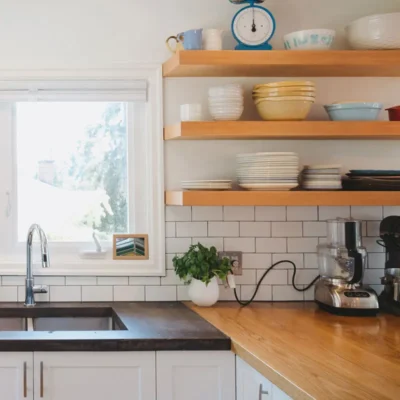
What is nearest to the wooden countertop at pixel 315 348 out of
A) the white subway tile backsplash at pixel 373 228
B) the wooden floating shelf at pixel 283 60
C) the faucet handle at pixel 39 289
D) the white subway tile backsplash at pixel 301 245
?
the white subway tile backsplash at pixel 301 245

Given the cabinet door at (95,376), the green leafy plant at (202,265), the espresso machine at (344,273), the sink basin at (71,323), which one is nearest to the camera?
the cabinet door at (95,376)

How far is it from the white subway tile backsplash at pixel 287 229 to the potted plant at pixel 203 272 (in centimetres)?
33

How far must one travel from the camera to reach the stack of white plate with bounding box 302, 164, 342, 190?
277cm

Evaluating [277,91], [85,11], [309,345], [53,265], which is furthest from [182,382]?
[85,11]

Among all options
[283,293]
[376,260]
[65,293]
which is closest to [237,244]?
[283,293]

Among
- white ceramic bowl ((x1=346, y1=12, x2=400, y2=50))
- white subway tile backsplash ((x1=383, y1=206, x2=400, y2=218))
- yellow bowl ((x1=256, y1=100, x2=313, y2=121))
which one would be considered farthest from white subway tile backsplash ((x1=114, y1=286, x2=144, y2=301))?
white ceramic bowl ((x1=346, y1=12, x2=400, y2=50))

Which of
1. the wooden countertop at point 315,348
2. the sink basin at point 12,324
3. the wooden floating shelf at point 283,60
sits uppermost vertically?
the wooden floating shelf at point 283,60

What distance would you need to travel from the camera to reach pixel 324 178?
2.78m

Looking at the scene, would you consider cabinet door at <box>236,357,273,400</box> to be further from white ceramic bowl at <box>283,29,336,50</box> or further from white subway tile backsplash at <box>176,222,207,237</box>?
white ceramic bowl at <box>283,29,336,50</box>

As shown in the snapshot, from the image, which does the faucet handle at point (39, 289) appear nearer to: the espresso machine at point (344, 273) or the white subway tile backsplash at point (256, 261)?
the white subway tile backsplash at point (256, 261)

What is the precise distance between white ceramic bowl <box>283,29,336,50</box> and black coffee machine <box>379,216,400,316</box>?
81 centimetres

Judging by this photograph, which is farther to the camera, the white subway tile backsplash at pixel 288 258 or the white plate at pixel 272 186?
the white subway tile backsplash at pixel 288 258

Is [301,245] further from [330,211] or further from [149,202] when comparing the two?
[149,202]

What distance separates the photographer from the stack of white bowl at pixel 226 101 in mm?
2734
